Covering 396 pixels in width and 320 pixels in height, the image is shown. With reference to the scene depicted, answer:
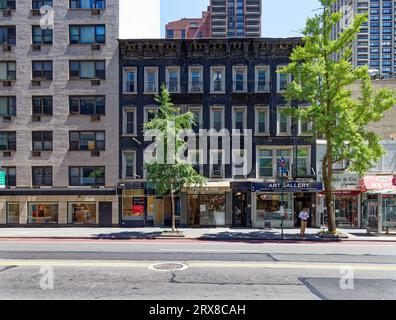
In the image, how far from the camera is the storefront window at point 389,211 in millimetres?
22672

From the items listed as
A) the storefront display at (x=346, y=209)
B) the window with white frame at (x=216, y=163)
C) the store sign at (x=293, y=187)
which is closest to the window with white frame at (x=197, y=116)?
the window with white frame at (x=216, y=163)

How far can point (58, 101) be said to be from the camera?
1124 inches

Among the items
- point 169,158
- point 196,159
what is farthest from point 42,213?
point 169,158

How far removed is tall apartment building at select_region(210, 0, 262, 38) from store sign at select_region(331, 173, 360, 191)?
129876 mm

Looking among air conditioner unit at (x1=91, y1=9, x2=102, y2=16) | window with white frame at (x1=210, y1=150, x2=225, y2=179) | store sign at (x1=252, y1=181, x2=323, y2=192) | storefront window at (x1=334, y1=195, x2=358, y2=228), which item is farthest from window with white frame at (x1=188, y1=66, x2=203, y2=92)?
storefront window at (x1=334, y1=195, x2=358, y2=228)

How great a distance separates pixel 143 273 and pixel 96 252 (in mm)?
5073

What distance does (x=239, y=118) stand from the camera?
91.4 feet

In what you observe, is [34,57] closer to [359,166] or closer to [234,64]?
[234,64]

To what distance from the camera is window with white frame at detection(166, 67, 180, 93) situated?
28.2 meters

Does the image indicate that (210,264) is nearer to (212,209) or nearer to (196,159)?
(212,209)

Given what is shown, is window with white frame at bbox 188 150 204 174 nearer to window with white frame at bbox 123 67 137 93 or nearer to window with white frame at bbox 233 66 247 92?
window with white frame at bbox 233 66 247 92

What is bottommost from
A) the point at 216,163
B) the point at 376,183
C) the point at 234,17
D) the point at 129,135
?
the point at 376,183

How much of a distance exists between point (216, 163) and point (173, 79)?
25.6 feet
